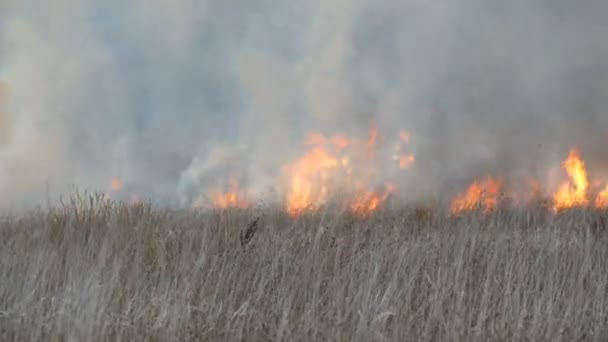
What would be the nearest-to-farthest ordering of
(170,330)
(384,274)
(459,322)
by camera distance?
(170,330) < (459,322) < (384,274)

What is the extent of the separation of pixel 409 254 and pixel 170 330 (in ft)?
12.6

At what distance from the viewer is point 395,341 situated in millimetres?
5781

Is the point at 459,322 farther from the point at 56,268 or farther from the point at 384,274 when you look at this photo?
the point at 56,268

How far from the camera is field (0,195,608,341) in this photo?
5945mm

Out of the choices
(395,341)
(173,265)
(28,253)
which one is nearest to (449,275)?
(395,341)

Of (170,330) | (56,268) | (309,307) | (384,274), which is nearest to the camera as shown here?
(170,330)

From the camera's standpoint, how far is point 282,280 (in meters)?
7.58

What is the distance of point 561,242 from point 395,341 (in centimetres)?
493

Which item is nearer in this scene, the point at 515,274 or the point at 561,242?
the point at 515,274

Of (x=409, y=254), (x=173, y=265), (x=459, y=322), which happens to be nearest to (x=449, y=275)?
(x=409, y=254)

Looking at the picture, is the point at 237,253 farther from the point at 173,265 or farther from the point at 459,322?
the point at 459,322

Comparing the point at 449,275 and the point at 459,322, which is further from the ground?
the point at 449,275

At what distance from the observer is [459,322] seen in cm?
609

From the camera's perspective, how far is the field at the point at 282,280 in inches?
234
